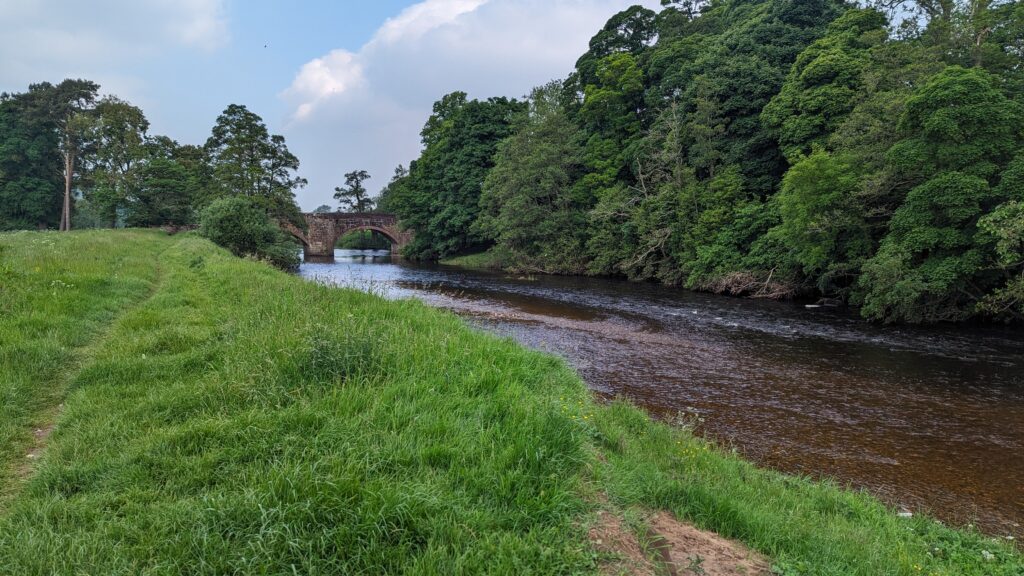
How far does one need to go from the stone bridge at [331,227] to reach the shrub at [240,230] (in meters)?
34.6

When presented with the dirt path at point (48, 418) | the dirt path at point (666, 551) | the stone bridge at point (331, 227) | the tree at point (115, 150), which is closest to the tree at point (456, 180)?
the stone bridge at point (331, 227)

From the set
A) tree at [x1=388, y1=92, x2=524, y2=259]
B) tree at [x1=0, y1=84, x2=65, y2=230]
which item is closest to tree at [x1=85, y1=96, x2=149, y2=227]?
tree at [x1=0, y1=84, x2=65, y2=230]

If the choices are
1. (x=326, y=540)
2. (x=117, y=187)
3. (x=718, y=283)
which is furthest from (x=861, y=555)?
(x=117, y=187)

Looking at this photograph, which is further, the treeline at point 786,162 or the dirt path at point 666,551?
the treeline at point 786,162

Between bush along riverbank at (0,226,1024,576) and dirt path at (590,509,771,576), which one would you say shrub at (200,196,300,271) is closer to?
bush along riverbank at (0,226,1024,576)

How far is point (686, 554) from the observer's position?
11.1 ft

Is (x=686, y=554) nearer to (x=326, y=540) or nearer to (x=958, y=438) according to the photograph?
(x=326, y=540)

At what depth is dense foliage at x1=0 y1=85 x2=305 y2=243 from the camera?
42.9 metres

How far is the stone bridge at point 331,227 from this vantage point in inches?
2675

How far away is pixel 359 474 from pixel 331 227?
71325 millimetres

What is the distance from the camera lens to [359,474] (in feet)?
10.2

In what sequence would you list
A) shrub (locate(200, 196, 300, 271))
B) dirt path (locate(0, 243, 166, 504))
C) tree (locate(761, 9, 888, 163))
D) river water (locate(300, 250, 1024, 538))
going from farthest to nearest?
1. shrub (locate(200, 196, 300, 271))
2. tree (locate(761, 9, 888, 163))
3. river water (locate(300, 250, 1024, 538))
4. dirt path (locate(0, 243, 166, 504))

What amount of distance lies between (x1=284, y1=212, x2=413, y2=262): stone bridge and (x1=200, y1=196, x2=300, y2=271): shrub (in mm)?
34603

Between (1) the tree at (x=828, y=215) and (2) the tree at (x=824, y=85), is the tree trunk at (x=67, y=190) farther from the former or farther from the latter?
(2) the tree at (x=824, y=85)
